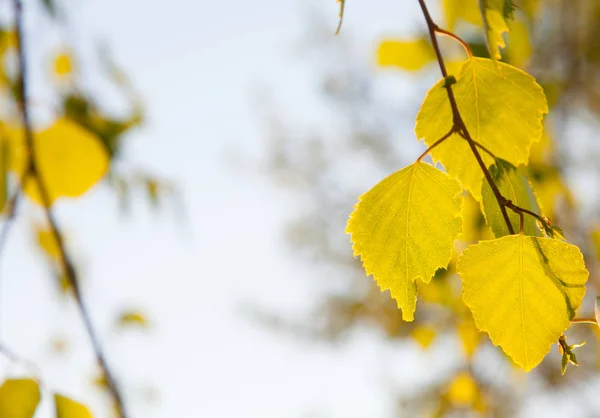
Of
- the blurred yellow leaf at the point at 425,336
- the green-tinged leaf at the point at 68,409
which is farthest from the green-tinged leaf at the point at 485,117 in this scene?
the blurred yellow leaf at the point at 425,336

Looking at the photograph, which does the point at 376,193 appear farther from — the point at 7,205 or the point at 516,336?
the point at 7,205

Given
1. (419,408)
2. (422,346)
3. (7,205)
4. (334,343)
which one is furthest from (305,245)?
(7,205)

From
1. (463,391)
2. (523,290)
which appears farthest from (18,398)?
(463,391)

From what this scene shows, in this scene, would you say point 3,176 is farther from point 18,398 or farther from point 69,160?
point 18,398

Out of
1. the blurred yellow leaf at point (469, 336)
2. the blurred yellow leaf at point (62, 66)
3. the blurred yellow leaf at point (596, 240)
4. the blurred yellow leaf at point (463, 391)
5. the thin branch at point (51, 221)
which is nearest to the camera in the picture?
the thin branch at point (51, 221)

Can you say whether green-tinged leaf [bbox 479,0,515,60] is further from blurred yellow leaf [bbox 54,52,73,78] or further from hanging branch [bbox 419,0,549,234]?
blurred yellow leaf [bbox 54,52,73,78]

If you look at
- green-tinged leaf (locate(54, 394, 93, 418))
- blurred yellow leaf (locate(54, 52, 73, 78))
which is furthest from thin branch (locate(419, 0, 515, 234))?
blurred yellow leaf (locate(54, 52, 73, 78))

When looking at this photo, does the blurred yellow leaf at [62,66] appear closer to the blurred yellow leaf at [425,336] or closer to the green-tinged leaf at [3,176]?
the green-tinged leaf at [3,176]
